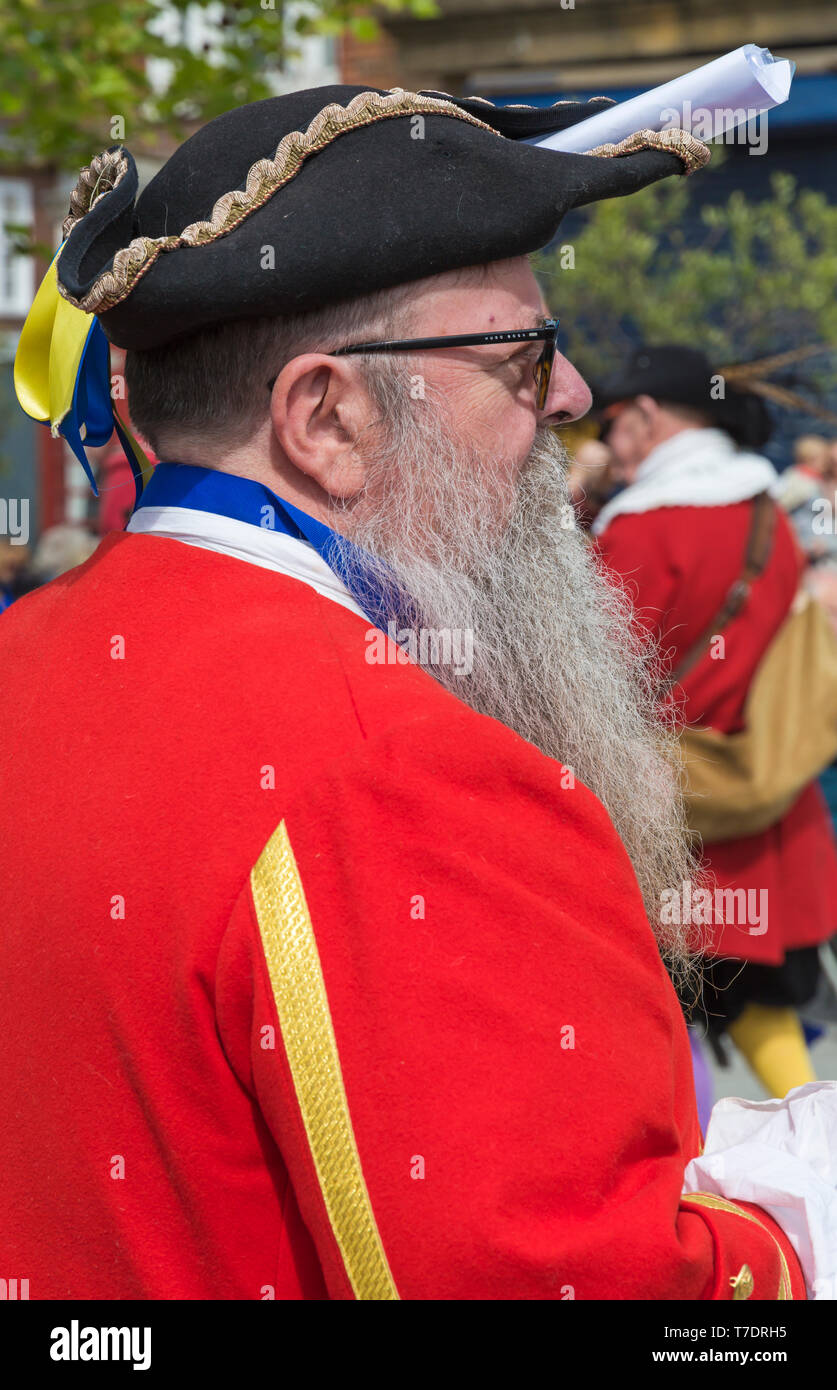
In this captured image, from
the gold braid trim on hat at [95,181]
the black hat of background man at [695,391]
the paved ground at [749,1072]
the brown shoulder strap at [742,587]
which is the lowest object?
the paved ground at [749,1072]

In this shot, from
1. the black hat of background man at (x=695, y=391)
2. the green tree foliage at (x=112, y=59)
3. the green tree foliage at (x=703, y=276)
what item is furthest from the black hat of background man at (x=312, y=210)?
the green tree foliage at (x=703, y=276)

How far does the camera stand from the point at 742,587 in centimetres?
411

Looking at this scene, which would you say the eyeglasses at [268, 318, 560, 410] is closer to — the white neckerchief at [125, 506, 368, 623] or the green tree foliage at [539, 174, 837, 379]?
the white neckerchief at [125, 506, 368, 623]

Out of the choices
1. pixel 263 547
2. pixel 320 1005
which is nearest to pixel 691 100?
pixel 263 547

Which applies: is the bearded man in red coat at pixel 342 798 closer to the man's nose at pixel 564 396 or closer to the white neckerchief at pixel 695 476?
the man's nose at pixel 564 396

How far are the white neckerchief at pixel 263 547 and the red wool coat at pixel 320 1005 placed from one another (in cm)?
7

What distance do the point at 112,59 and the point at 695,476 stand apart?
3016mm

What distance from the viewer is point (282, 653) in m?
1.28

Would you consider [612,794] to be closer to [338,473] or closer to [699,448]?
[338,473]

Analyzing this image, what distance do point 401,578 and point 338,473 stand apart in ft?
0.42

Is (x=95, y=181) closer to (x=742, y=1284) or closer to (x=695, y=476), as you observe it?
(x=742, y=1284)

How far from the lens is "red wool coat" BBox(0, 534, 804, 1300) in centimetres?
110

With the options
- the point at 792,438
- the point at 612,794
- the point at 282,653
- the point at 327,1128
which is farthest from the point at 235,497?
the point at 792,438

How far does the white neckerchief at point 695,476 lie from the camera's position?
13.9ft
